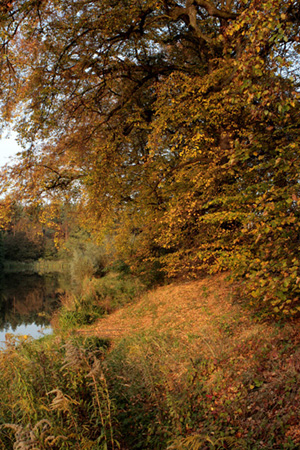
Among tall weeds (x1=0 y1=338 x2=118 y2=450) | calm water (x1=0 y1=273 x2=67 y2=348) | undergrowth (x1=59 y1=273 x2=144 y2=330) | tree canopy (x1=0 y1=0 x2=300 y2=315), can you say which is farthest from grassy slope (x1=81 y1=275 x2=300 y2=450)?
calm water (x1=0 y1=273 x2=67 y2=348)

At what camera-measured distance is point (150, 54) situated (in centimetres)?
1062

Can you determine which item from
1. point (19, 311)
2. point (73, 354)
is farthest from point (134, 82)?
point (19, 311)

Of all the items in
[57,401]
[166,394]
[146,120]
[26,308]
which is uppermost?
[146,120]

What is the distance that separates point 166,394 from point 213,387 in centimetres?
60


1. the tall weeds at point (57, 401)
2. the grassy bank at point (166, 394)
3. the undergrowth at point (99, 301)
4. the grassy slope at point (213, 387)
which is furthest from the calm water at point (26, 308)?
the tall weeds at point (57, 401)

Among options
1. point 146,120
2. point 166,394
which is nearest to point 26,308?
point 146,120

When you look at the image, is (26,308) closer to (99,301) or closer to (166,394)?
(99,301)

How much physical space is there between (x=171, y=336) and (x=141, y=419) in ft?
8.30

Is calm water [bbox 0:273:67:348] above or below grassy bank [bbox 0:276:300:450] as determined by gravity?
below

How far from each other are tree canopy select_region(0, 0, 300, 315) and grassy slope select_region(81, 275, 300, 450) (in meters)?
0.75

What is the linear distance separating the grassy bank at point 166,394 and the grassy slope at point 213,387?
0.01 m

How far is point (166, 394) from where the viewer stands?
419 cm

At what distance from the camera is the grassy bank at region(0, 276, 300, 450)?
319 cm

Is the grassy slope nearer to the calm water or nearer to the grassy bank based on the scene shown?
the grassy bank
